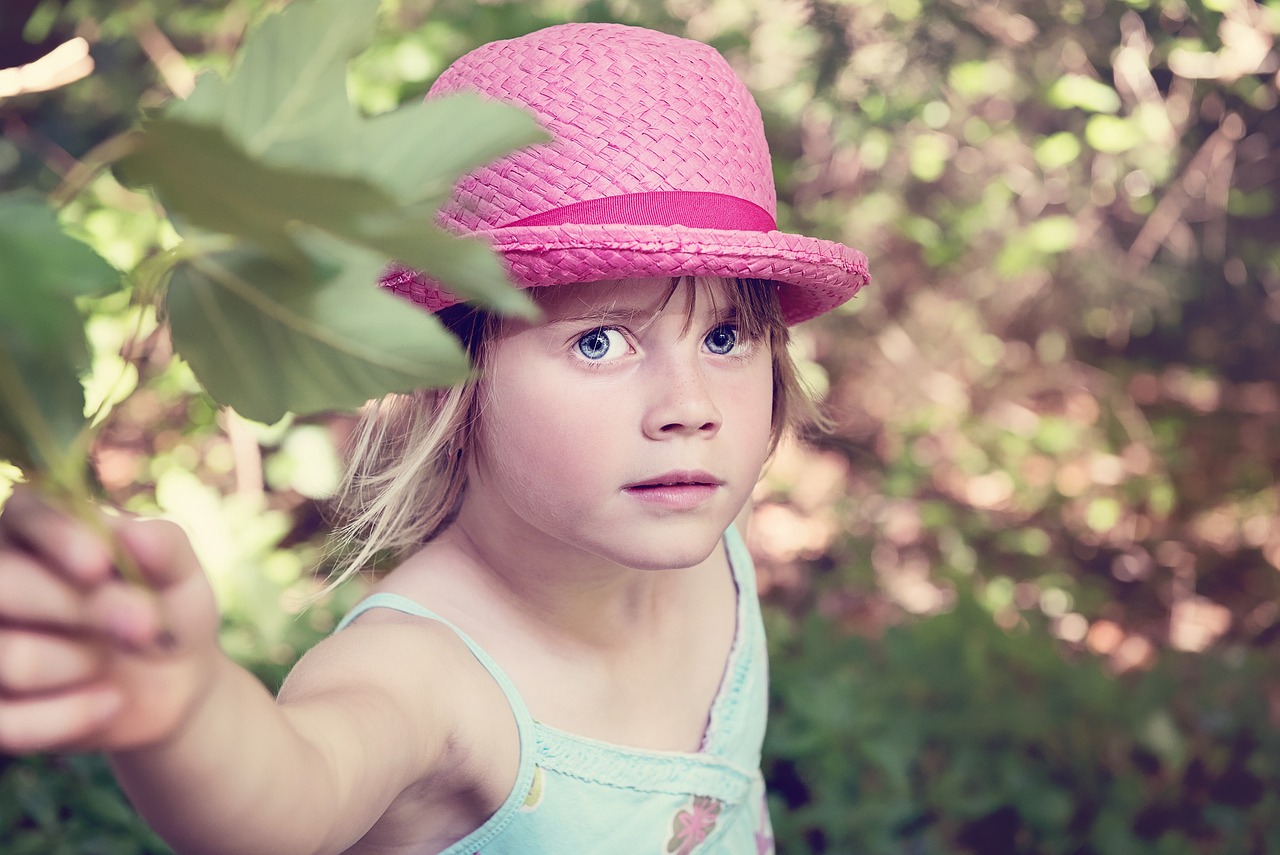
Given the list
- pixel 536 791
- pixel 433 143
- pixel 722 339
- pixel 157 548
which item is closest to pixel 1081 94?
pixel 722 339

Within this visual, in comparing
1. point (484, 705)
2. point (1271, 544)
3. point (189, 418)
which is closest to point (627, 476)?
point (484, 705)

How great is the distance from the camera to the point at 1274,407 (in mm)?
3744

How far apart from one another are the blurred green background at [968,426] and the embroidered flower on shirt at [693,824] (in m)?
0.65

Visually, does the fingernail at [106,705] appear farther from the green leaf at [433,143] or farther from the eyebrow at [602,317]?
the eyebrow at [602,317]

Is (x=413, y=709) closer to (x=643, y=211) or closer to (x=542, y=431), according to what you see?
(x=542, y=431)

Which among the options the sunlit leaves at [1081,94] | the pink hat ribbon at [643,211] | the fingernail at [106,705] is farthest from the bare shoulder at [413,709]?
the sunlit leaves at [1081,94]

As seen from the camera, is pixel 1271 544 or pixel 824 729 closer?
pixel 824 729

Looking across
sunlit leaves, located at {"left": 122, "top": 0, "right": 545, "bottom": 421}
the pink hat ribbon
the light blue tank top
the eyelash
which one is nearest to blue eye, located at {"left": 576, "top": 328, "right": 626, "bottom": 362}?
the eyelash

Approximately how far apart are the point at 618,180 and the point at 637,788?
75cm

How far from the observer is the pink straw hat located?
1.07 metres

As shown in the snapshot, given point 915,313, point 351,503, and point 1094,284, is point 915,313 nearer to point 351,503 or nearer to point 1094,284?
point 1094,284

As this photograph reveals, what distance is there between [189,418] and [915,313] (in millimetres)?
2451

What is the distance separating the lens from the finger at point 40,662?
0.50 metres

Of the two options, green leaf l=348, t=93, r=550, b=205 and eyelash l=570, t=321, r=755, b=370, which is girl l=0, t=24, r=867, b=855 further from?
green leaf l=348, t=93, r=550, b=205
